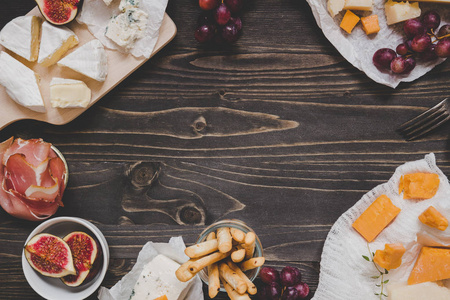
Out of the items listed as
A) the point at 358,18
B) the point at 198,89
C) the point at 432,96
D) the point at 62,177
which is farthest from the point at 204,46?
the point at 432,96

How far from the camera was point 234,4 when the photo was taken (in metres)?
1.23

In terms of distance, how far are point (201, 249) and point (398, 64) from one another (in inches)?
30.6

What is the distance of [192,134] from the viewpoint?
1308 mm

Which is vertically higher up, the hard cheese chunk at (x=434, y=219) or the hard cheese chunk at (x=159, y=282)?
→ the hard cheese chunk at (x=434, y=219)

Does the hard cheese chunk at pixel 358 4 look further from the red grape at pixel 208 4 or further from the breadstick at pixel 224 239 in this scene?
the breadstick at pixel 224 239

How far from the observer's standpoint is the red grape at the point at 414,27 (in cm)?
122

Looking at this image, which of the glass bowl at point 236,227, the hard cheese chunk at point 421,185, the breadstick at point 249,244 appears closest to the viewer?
the breadstick at point 249,244

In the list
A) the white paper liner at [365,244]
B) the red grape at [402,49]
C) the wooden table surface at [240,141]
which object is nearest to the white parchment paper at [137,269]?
the wooden table surface at [240,141]

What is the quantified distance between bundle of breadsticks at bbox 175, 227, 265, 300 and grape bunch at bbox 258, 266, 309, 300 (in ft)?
0.47

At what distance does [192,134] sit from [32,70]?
52 centimetres

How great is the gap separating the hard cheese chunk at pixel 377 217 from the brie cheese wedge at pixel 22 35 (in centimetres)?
111

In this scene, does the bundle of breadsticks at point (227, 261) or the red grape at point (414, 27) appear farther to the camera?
the red grape at point (414, 27)

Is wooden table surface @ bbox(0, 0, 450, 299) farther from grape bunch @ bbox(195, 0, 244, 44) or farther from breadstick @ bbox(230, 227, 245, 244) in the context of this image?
breadstick @ bbox(230, 227, 245, 244)

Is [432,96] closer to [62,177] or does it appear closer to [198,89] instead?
[198,89]
